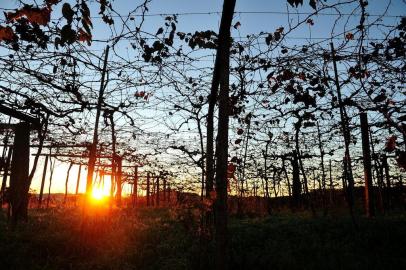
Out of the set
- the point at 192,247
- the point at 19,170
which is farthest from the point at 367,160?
the point at 19,170

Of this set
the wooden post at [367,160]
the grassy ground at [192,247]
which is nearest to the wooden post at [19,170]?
the grassy ground at [192,247]

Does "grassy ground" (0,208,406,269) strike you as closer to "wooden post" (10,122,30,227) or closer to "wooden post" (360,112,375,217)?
"wooden post" (10,122,30,227)

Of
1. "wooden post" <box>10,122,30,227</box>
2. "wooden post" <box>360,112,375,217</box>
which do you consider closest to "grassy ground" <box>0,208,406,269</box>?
"wooden post" <box>10,122,30,227</box>

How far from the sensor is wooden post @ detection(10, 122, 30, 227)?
9.52 m

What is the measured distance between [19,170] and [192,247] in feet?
19.8

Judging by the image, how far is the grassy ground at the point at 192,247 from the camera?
689 cm

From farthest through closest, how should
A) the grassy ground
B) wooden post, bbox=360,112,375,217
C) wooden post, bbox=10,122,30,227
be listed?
wooden post, bbox=360,112,375,217 < wooden post, bbox=10,122,30,227 < the grassy ground

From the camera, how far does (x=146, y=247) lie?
9.34 metres

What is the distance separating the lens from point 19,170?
988 cm

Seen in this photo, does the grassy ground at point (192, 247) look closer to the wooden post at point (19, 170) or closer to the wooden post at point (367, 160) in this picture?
the wooden post at point (19, 170)

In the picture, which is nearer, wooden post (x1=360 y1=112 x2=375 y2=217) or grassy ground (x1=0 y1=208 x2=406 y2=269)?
grassy ground (x1=0 y1=208 x2=406 y2=269)

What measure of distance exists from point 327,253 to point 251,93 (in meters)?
4.78

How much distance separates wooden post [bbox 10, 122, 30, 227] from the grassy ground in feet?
2.98

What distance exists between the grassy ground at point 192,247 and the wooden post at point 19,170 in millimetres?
908
